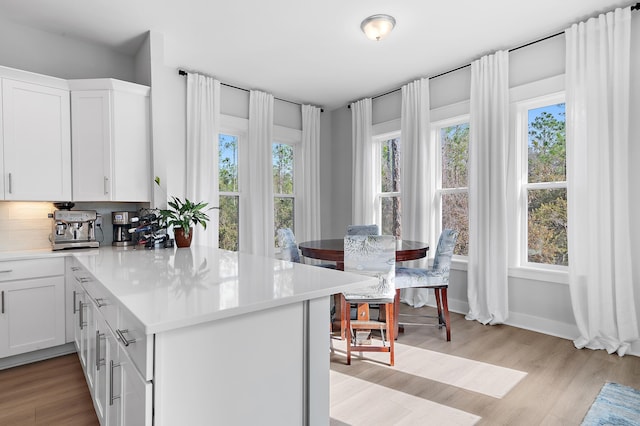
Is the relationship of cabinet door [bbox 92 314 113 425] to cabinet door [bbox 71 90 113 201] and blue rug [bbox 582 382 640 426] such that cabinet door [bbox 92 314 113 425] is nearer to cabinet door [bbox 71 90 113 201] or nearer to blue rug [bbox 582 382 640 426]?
cabinet door [bbox 71 90 113 201]

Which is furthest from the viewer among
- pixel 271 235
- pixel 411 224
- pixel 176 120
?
pixel 271 235

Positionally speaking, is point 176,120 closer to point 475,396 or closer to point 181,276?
point 181,276

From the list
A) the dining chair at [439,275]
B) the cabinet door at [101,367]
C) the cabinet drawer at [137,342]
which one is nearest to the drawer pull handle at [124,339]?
the cabinet drawer at [137,342]

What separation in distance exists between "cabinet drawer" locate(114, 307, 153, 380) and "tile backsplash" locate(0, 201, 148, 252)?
2369mm

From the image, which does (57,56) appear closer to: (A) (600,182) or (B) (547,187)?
(B) (547,187)

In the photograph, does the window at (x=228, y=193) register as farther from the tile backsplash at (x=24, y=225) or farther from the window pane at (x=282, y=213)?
the tile backsplash at (x=24, y=225)

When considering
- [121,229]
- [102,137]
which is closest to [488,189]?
[121,229]

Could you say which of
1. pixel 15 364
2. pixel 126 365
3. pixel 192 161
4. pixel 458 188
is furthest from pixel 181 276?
pixel 458 188

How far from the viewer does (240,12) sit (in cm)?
283

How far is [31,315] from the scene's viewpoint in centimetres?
262

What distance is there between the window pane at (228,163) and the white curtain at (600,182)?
11.8 feet

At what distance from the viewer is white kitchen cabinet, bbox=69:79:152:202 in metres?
2.94

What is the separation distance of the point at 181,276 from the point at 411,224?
3.24m

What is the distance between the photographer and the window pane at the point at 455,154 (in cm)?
401
